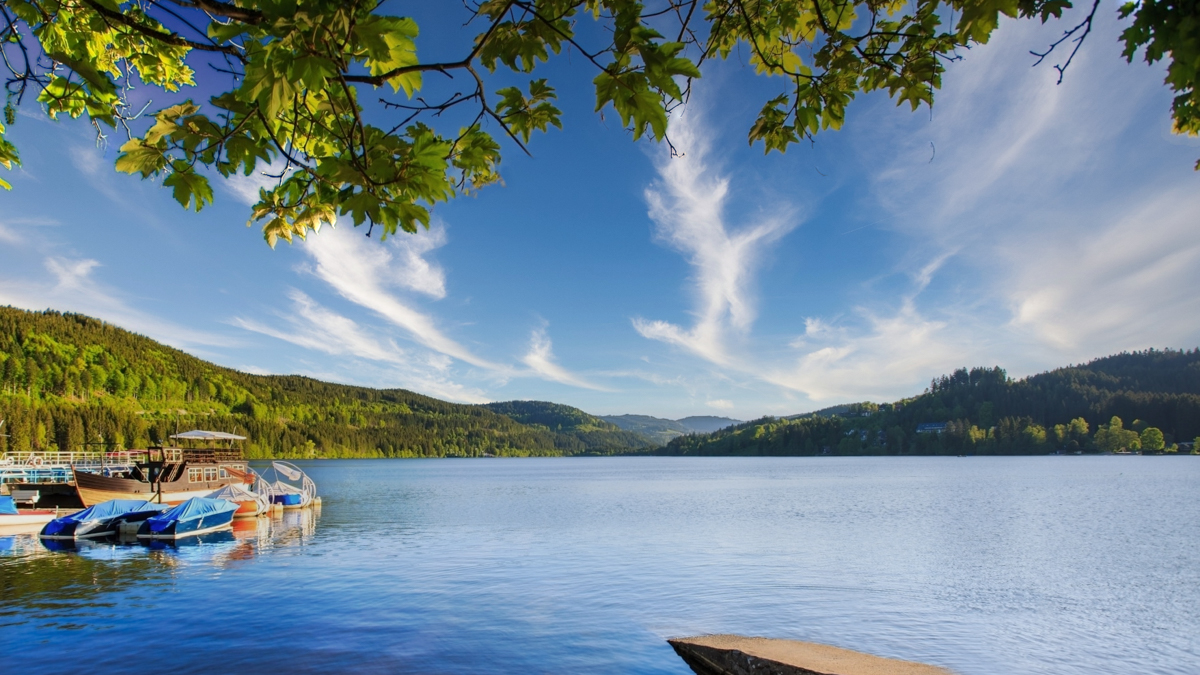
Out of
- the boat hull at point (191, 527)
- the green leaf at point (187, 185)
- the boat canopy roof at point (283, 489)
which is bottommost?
the boat hull at point (191, 527)

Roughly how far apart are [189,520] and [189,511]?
1.71ft

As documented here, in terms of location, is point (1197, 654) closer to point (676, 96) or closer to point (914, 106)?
point (914, 106)

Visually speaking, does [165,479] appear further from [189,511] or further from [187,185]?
[187,185]

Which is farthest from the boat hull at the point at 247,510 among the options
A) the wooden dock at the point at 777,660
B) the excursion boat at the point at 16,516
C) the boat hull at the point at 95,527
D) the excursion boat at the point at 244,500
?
the wooden dock at the point at 777,660

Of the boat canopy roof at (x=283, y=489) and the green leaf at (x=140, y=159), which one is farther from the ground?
the green leaf at (x=140, y=159)

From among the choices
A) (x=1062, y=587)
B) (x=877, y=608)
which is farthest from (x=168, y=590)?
(x=1062, y=587)

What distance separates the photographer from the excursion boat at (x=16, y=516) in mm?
32812

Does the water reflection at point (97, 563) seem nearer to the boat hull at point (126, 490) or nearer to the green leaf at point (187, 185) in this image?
the boat hull at point (126, 490)

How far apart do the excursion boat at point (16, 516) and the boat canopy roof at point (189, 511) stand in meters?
6.65

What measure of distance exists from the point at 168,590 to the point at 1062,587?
Result: 32.3m

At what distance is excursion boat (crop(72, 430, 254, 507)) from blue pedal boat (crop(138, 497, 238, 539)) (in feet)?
38.8

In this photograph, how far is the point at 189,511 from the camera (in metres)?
33.0

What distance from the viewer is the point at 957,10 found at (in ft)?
12.4

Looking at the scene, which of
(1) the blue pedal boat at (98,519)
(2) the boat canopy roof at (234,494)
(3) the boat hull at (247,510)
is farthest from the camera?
(2) the boat canopy roof at (234,494)
